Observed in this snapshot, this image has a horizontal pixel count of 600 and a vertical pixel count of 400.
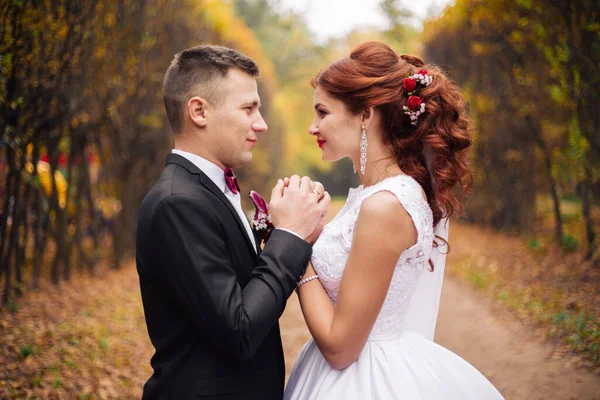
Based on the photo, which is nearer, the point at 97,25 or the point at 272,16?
the point at 97,25

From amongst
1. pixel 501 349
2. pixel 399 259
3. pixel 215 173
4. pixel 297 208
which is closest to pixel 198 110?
pixel 215 173

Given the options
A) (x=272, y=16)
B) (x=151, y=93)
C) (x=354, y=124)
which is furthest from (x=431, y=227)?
(x=272, y=16)

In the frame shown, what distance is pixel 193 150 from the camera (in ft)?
8.02

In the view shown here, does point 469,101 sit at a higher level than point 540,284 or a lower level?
higher

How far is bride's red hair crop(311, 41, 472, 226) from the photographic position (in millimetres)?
2709

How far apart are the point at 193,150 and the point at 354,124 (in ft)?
2.72

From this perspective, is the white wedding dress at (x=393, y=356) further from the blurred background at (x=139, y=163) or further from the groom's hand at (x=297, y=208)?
the blurred background at (x=139, y=163)

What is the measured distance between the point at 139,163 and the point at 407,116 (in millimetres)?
11513

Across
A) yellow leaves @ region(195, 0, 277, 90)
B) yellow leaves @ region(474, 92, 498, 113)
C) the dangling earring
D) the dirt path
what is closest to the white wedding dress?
the dangling earring

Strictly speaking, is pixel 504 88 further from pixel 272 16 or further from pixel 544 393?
pixel 272 16

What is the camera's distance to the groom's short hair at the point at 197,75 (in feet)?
7.88

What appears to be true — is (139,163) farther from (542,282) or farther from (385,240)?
(385,240)

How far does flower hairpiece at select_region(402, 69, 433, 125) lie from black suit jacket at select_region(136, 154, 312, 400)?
885mm

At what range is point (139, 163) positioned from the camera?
1338cm
